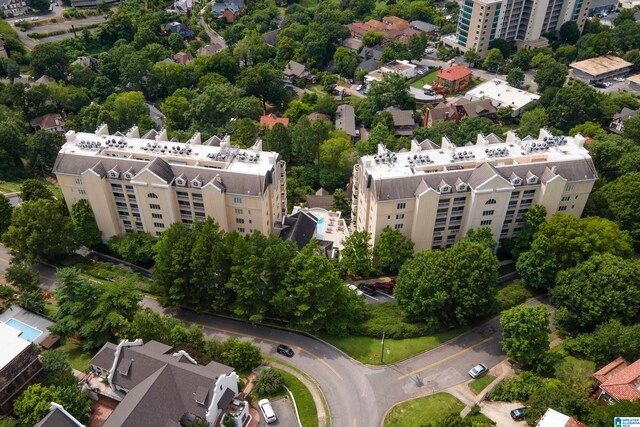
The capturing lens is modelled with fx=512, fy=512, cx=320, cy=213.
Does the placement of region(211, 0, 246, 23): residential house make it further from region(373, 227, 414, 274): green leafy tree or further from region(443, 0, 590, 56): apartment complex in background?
region(373, 227, 414, 274): green leafy tree

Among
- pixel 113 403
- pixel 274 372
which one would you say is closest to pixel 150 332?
pixel 113 403

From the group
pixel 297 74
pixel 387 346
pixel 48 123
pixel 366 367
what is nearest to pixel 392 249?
pixel 387 346

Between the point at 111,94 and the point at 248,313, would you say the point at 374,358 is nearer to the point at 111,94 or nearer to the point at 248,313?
the point at 248,313

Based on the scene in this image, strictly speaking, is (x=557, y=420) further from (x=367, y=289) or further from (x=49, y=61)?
(x=49, y=61)

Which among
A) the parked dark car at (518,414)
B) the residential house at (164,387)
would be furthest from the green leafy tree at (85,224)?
the parked dark car at (518,414)

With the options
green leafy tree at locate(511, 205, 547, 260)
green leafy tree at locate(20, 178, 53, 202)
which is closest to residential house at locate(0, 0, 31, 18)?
green leafy tree at locate(20, 178, 53, 202)

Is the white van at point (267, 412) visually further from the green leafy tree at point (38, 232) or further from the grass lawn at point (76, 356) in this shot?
the green leafy tree at point (38, 232)

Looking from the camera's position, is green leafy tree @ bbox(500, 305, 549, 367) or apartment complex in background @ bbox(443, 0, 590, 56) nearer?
green leafy tree @ bbox(500, 305, 549, 367)
